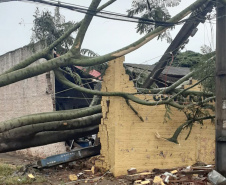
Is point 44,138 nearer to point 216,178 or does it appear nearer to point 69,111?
point 69,111

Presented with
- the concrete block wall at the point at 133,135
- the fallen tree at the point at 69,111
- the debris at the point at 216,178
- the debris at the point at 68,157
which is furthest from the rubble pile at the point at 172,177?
the debris at the point at 68,157

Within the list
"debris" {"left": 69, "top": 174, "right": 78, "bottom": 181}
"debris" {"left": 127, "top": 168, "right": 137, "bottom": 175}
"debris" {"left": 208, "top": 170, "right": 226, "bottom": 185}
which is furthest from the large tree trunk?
"debris" {"left": 208, "top": 170, "right": 226, "bottom": 185}

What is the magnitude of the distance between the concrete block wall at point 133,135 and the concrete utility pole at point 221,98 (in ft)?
6.51

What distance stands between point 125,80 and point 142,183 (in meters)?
2.56

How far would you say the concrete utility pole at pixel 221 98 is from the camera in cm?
651

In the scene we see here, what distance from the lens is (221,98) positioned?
6551 millimetres

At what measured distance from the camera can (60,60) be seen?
734 cm

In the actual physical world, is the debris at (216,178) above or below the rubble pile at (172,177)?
above

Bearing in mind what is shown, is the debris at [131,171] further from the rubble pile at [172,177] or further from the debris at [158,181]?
the debris at [158,181]

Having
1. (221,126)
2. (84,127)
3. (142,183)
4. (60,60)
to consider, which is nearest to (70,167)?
(84,127)

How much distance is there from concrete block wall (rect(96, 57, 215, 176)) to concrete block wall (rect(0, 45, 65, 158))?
413 centimetres

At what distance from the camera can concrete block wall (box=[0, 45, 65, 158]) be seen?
12.6 meters

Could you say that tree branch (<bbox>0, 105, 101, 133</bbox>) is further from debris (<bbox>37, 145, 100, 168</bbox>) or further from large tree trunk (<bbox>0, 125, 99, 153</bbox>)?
debris (<bbox>37, 145, 100, 168</bbox>)

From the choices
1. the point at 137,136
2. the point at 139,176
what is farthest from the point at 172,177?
the point at 137,136
